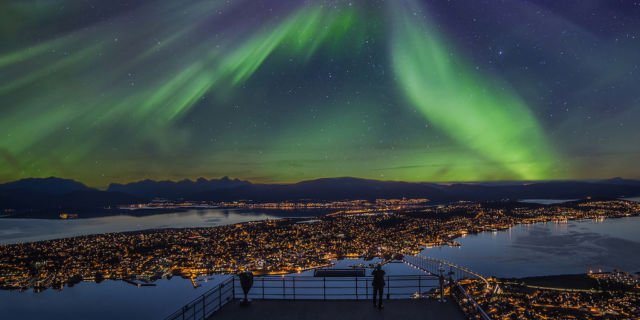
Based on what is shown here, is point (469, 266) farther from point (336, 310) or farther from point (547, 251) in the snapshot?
point (336, 310)

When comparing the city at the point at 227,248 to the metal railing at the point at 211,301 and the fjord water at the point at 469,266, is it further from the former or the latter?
the metal railing at the point at 211,301

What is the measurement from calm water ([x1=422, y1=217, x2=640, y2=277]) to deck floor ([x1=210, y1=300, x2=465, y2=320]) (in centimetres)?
6519

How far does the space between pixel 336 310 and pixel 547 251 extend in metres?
91.5

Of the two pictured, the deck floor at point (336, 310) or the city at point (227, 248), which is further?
the city at point (227, 248)

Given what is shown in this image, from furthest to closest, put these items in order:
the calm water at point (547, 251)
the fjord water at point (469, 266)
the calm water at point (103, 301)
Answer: the calm water at point (547, 251) < the fjord water at point (469, 266) < the calm water at point (103, 301)

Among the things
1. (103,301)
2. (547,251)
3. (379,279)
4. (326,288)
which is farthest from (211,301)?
(547,251)

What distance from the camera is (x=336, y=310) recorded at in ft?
34.8

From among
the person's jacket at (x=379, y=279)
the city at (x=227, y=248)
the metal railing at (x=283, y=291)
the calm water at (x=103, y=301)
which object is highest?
the person's jacket at (x=379, y=279)

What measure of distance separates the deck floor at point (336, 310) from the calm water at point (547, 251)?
65.2m

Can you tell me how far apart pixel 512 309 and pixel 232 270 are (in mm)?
52228

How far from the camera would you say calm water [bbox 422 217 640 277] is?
2852 inches

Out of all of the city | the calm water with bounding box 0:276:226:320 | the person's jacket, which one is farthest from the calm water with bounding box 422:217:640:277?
the person's jacket

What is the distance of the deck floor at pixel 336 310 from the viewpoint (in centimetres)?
1001

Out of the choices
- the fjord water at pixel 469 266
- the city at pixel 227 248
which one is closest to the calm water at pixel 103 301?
the fjord water at pixel 469 266
